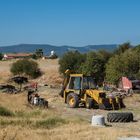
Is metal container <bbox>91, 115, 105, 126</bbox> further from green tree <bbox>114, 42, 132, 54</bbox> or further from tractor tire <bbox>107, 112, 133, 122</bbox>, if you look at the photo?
green tree <bbox>114, 42, 132, 54</bbox>

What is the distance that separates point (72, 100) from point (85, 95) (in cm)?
105

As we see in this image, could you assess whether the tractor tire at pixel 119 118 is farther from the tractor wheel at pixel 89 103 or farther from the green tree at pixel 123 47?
the green tree at pixel 123 47

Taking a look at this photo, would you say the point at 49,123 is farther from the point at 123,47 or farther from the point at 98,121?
the point at 123,47

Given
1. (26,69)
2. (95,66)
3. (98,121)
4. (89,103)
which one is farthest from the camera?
(26,69)

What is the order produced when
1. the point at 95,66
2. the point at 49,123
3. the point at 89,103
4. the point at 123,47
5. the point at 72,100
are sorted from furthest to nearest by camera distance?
1. the point at 123,47
2. the point at 95,66
3. the point at 72,100
4. the point at 89,103
5. the point at 49,123

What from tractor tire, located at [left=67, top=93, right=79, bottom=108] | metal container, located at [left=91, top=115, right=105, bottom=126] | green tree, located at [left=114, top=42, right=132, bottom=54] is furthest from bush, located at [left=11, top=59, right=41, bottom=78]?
metal container, located at [left=91, top=115, right=105, bottom=126]

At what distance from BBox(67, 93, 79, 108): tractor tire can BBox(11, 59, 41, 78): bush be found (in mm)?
56484

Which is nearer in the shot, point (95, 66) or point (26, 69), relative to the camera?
point (95, 66)

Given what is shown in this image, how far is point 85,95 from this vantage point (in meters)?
31.5

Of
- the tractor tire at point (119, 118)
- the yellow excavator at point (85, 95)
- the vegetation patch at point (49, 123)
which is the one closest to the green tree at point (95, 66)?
the yellow excavator at point (85, 95)

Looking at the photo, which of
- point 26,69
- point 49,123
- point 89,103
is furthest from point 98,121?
point 26,69

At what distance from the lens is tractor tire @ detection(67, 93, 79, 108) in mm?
31547

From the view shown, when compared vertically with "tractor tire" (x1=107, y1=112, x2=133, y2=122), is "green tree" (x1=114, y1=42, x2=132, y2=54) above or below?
above

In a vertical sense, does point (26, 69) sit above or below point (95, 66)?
below
